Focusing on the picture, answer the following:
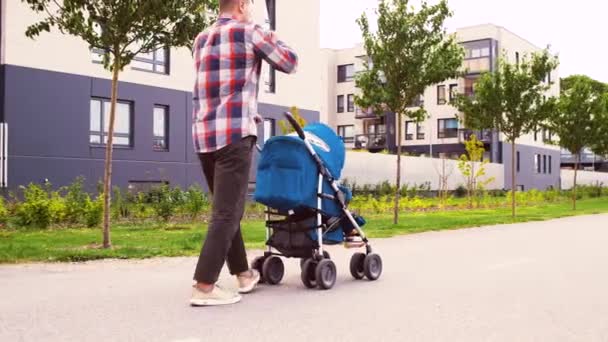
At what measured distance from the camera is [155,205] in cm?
1568

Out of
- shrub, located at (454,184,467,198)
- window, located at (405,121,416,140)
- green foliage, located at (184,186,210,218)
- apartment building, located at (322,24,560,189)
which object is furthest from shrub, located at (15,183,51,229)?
window, located at (405,121,416,140)

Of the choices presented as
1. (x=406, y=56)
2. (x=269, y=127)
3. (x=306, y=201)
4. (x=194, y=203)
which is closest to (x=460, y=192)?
(x=269, y=127)

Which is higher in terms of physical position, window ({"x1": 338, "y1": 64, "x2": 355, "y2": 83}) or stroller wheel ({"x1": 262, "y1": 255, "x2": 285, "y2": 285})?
window ({"x1": 338, "y1": 64, "x2": 355, "y2": 83})

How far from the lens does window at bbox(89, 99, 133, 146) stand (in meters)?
23.4

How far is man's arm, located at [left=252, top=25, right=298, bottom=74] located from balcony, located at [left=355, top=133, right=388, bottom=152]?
162 ft

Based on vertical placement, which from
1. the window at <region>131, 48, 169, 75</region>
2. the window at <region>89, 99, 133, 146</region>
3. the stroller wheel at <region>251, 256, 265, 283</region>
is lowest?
the stroller wheel at <region>251, 256, 265, 283</region>

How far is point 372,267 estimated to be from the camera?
6.76 meters

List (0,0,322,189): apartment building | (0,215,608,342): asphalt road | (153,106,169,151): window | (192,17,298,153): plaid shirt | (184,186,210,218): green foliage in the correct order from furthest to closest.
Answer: (153,106,169,151): window → (0,0,322,189): apartment building → (184,186,210,218): green foliage → (192,17,298,153): plaid shirt → (0,215,608,342): asphalt road

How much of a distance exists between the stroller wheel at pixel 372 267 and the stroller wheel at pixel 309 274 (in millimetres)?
698

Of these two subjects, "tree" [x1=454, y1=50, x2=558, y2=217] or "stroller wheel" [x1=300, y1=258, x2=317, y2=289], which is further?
"tree" [x1=454, y1=50, x2=558, y2=217]

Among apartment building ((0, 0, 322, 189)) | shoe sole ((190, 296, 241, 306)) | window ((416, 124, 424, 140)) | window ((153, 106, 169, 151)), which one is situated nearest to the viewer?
shoe sole ((190, 296, 241, 306))

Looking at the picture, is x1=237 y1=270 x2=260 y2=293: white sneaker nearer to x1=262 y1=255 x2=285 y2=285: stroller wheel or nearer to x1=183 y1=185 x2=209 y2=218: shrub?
x1=262 y1=255 x2=285 y2=285: stroller wheel

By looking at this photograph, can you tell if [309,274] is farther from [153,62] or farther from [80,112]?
[153,62]

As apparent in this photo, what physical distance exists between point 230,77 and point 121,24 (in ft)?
17.9
